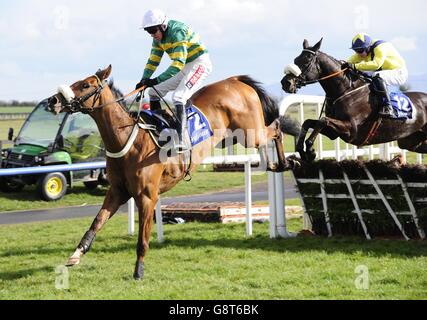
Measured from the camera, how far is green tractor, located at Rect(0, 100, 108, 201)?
15594mm

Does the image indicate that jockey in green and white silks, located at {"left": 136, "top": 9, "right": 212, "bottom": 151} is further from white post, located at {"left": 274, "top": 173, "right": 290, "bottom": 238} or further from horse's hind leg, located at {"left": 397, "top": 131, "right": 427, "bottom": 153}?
horse's hind leg, located at {"left": 397, "top": 131, "right": 427, "bottom": 153}

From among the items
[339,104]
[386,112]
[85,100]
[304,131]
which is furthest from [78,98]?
[386,112]

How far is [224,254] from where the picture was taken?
8578 mm

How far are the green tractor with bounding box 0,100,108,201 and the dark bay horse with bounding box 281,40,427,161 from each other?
8.35m

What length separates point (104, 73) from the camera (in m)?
7.45

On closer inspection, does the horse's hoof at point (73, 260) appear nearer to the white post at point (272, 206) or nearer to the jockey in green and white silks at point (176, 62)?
the jockey in green and white silks at point (176, 62)

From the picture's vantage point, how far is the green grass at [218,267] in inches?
252

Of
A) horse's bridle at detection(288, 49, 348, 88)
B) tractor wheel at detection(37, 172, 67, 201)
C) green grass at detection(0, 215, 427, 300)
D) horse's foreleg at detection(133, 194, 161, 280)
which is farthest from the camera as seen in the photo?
tractor wheel at detection(37, 172, 67, 201)

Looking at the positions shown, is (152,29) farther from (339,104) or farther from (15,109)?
(15,109)

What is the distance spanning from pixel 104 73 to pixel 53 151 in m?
8.74

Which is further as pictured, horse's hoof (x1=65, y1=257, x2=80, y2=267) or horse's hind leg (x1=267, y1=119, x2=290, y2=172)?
horse's hind leg (x1=267, y1=119, x2=290, y2=172)

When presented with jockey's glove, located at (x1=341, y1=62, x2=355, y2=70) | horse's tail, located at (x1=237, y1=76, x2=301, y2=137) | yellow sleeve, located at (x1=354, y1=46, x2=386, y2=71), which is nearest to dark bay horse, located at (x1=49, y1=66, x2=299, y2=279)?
horse's tail, located at (x1=237, y1=76, x2=301, y2=137)

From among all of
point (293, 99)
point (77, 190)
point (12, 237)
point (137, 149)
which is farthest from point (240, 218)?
point (77, 190)
